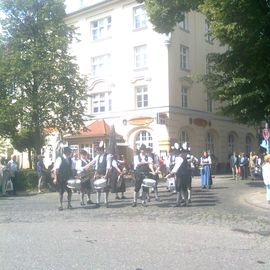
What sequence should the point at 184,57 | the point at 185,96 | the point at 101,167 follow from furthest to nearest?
1. the point at 184,57
2. the point at 185,96
3. the point at 101,167

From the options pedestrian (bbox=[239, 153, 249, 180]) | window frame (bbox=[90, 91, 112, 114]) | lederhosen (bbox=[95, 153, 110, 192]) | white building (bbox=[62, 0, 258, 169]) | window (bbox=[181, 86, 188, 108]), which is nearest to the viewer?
lederhosen (bbox=[95, 153, 110, 192])

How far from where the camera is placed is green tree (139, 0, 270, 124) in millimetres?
14672

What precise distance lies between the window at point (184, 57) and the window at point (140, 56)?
290cm

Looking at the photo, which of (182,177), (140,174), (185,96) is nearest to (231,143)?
(185,96)

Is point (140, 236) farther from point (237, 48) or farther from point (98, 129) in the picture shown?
point (98, 129)

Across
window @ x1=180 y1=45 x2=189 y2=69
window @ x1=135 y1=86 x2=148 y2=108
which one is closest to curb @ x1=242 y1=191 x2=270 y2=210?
window @ x1=135 y1=86 x2=148 y2=108

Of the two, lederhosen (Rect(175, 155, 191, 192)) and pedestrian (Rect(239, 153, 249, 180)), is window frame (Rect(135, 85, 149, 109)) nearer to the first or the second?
pedestrian (Rect(239, 153, 249, 180))

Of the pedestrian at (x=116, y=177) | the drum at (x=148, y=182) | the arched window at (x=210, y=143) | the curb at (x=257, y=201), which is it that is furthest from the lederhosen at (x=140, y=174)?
the arched window at (x=210, y=143)

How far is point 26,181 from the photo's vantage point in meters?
23.1

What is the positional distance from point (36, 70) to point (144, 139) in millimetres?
15123

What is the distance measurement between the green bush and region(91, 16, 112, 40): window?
64.2 feet

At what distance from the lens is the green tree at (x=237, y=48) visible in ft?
48.1

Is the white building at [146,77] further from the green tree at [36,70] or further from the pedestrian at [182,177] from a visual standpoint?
the pedestrian at [182,177]

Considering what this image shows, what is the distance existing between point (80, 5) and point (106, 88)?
9.16 m
